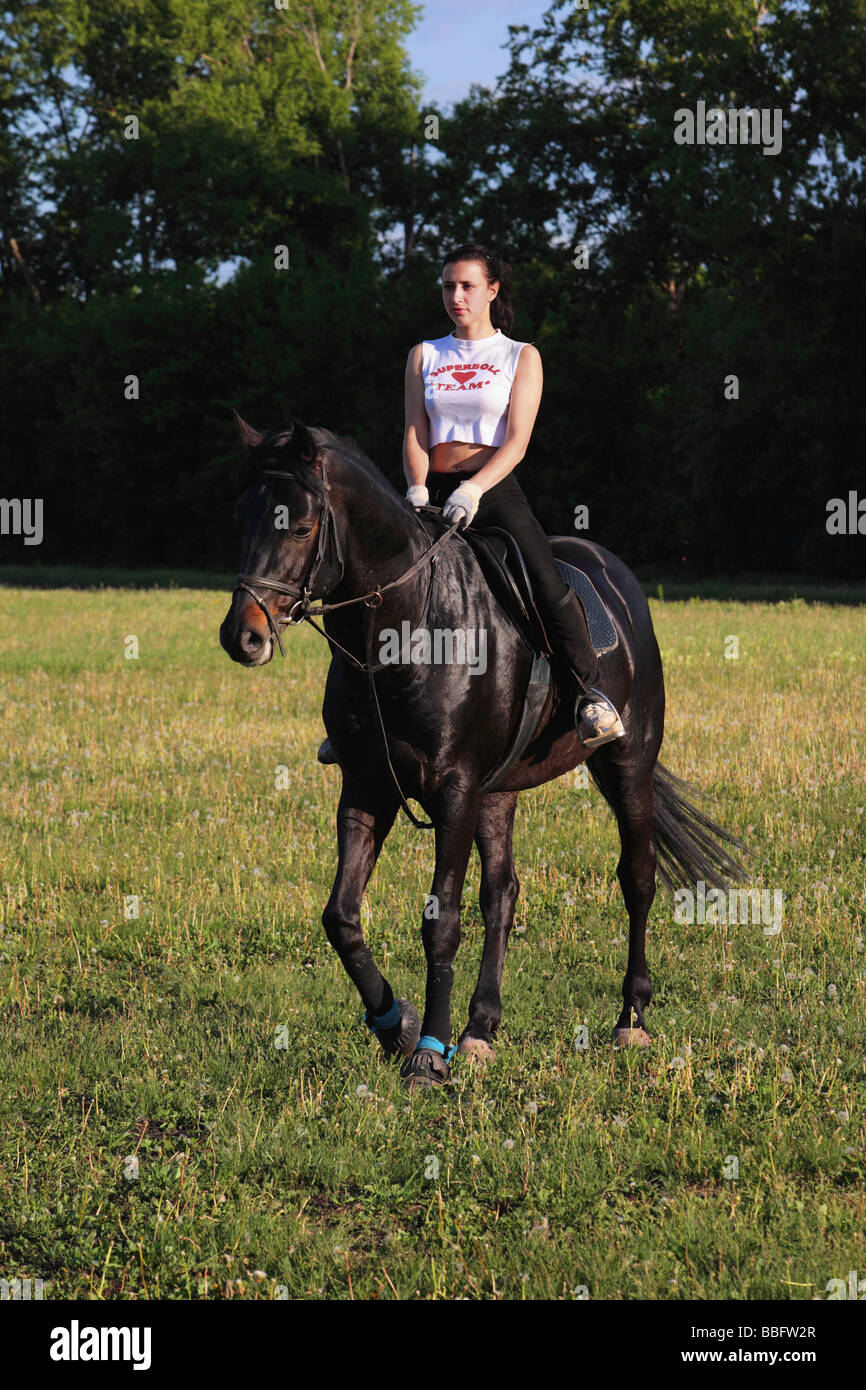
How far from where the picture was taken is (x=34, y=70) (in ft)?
204

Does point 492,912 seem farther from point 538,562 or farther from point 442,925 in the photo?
point 538,562

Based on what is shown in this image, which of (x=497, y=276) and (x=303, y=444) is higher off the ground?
(x=497, y=276)

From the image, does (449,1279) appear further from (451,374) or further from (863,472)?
(863,472)

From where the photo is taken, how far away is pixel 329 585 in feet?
17.0

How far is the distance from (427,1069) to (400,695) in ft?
5.67

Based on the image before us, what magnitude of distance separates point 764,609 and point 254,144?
3933 centimetres

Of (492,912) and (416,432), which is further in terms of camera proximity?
(492,912)

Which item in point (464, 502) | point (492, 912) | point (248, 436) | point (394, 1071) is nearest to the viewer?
point (248, 436)

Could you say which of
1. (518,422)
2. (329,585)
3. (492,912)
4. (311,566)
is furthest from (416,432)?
(492,912)

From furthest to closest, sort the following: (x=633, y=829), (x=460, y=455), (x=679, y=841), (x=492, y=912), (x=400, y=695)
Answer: (x=679, y=841), (x=633, y=829), (x=492, y=912), (x=460, y=455), (x=400, y=695)

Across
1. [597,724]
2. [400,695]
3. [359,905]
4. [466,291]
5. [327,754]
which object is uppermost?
[466,291]

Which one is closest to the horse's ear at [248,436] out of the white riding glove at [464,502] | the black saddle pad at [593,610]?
the white riding glove at [464,502]

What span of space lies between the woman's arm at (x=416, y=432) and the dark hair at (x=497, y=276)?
0.46 meters

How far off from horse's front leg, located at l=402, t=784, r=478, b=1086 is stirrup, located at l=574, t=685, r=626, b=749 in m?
0.84
